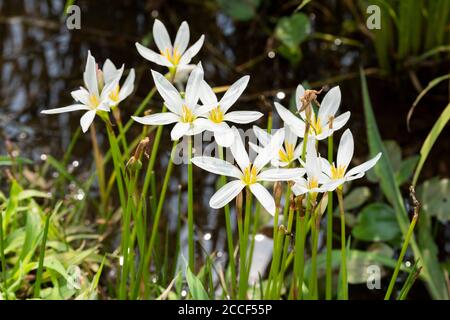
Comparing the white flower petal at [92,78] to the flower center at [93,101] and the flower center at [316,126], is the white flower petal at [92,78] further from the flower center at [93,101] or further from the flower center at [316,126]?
the flower center at [316,126]

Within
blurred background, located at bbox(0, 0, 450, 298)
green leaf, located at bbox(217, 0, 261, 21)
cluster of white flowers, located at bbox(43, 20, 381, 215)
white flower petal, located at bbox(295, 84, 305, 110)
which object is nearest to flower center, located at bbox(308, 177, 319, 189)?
cluster of white flowers, located at bbox(43, 20, 381, 215)

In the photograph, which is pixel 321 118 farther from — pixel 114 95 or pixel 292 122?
pixel 114 95

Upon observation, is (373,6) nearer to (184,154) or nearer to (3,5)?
(184,154)

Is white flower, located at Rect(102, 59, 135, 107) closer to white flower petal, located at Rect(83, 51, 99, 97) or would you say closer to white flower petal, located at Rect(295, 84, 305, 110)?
white flower petal, located at Rect(83, 51, 99, 97)

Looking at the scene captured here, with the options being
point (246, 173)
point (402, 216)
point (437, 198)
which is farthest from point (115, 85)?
point (437, 198)

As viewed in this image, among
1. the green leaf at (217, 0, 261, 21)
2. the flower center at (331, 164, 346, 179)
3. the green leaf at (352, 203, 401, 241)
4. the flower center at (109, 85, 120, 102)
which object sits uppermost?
the green leaf at (217, 0, 261, 21)

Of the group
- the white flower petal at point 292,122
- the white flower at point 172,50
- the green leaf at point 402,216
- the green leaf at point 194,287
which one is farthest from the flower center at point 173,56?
the green leaf at point 402,216

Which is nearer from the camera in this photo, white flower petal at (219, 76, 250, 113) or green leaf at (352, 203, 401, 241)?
white flower petal at (219, 76, 250, 113)
